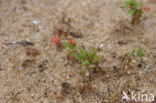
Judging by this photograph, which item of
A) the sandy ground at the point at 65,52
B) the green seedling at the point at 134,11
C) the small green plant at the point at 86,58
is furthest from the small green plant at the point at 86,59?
the green seedling at the point at 134,11

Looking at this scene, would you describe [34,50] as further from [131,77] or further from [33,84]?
[131,77]

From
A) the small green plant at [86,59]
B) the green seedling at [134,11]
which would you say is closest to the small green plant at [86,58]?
the small green plant at [86,59]

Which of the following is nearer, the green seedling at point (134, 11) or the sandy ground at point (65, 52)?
the sandy ground at point (65, 52)

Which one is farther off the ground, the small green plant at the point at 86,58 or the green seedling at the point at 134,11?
the green seedling at the point at 134,11

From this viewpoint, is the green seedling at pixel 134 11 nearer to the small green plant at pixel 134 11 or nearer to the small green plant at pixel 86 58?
the small green plant at pixel 134 11

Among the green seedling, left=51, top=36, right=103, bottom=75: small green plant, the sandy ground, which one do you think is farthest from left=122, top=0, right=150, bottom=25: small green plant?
left=51, top=36, right=103, bottom=75: small green plant

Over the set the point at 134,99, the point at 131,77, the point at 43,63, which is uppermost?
the point at 43,63

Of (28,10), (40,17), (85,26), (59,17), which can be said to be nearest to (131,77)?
(85,26)

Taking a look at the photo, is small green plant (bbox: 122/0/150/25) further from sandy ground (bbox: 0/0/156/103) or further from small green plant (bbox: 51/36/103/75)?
small green plant (bbox: 51/36/103/75)
